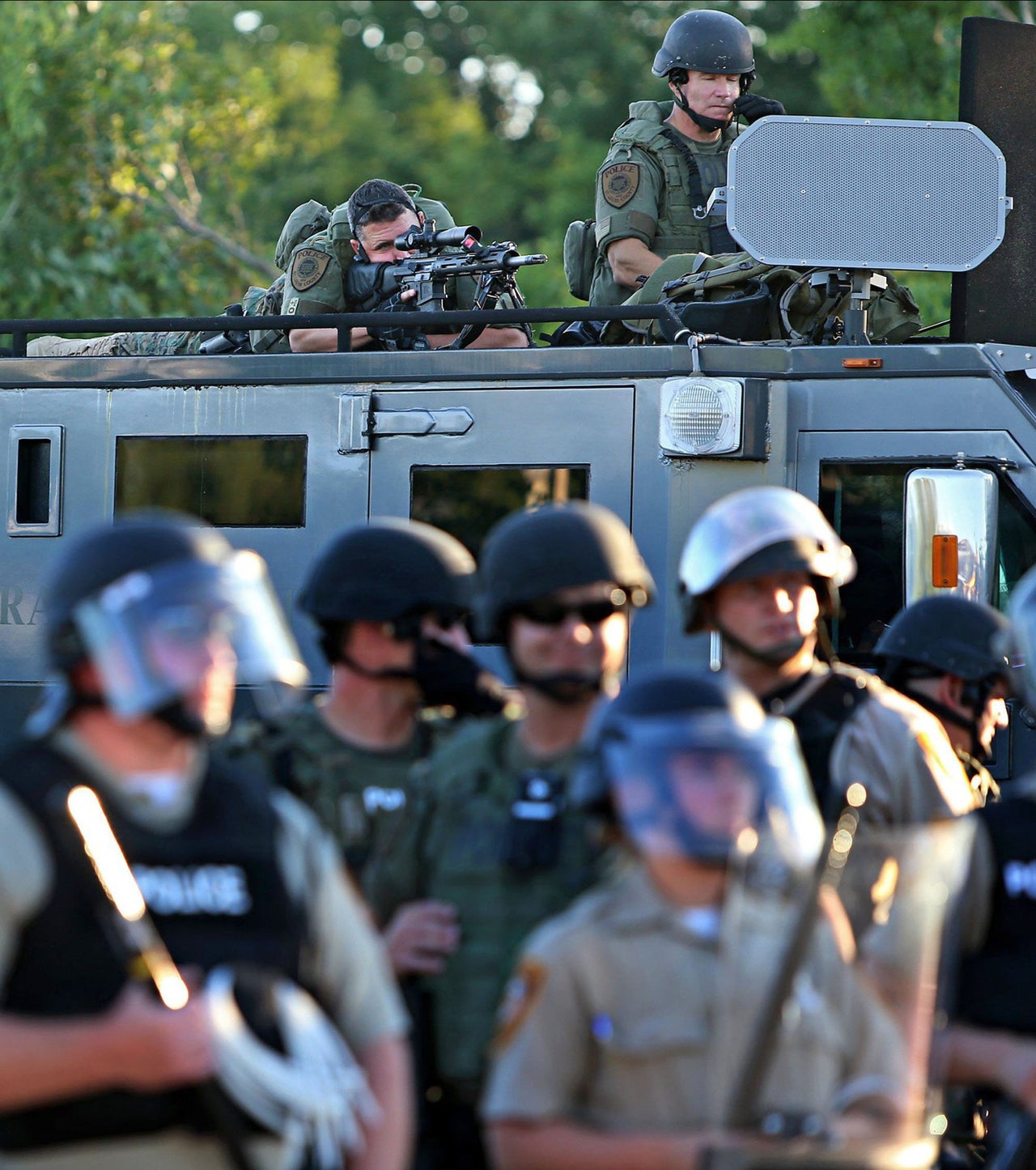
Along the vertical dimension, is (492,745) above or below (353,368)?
below

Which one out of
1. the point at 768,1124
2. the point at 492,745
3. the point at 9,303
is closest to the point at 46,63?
the point at 9,303

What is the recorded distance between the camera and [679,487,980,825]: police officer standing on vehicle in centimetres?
397

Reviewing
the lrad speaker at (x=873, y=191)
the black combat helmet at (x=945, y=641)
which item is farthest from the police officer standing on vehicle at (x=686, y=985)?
the lrad speaker at (x=873, y=191)

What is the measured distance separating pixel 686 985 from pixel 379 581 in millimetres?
1597

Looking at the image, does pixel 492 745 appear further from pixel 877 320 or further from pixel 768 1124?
pixel 877 320

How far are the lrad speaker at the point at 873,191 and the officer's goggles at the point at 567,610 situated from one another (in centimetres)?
419

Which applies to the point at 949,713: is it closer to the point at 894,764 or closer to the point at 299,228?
the point at 894,764

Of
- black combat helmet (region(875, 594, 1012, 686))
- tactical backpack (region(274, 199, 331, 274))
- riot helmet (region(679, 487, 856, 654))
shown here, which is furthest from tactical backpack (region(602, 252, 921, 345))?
riot helmet (region(679, 487, 856, 654))

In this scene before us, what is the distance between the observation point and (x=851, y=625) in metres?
7.43

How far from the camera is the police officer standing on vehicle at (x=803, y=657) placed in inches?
156

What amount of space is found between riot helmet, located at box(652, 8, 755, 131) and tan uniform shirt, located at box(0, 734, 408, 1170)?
244 inches

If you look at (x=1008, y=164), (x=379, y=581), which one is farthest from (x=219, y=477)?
(x=379, y=581)

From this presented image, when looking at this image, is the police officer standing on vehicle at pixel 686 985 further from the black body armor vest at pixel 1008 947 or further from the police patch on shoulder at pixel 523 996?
the black body armor vest at pixel 1008 947

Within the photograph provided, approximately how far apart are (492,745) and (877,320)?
512 centimetres
